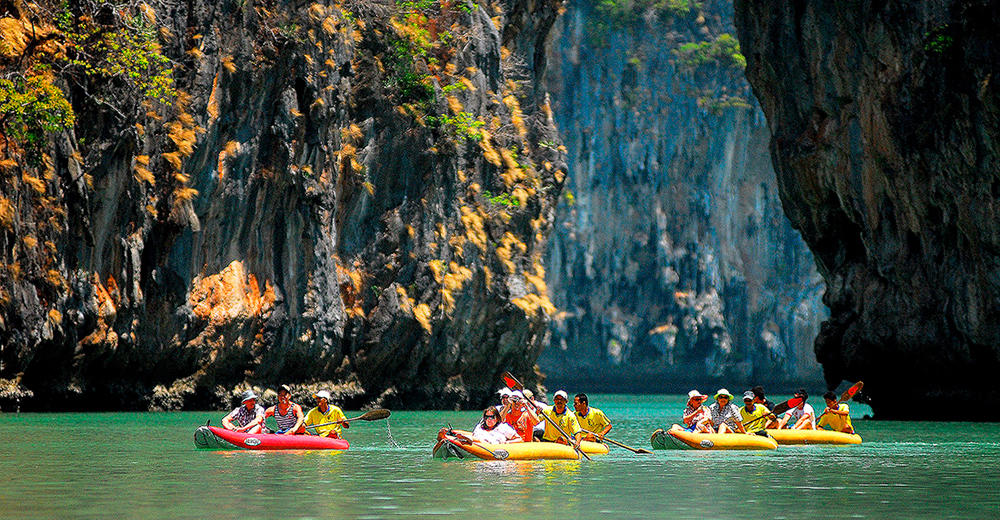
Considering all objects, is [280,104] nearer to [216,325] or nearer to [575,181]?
[216,325]

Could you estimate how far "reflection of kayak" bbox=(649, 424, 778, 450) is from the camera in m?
24.6

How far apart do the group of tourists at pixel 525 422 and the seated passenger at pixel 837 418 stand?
9.42 m

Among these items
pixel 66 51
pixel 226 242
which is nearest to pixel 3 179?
pixel 66 51

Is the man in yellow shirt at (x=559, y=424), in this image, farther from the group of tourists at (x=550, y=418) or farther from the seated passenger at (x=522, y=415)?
the seated passenger at (x=522, y=415)

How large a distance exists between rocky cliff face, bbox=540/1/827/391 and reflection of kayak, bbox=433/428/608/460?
7156 centimetres

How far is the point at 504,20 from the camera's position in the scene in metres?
57.8

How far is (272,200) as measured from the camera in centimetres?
4394

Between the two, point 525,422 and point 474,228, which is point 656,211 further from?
point 525,422

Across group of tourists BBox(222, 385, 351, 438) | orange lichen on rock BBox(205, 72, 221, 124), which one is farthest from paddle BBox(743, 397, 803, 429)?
orange lichen on rock BBox(205, 72, 221, 124)

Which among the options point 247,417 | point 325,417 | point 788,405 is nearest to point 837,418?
point 788,405

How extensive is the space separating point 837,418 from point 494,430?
11978mm

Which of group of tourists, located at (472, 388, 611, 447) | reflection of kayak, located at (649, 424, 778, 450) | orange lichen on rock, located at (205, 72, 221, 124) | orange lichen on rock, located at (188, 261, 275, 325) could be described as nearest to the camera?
group of tourists, located at (472, 388, 611, 447)

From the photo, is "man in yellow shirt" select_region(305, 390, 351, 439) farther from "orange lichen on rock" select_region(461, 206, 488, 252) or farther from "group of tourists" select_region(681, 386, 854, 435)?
"orange lichen on rock" select_region(461, 206, 488, 252)

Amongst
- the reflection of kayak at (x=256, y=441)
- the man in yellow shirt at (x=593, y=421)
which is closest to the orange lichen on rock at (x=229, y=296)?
the reflection of kayak at (x=256, y=441)
